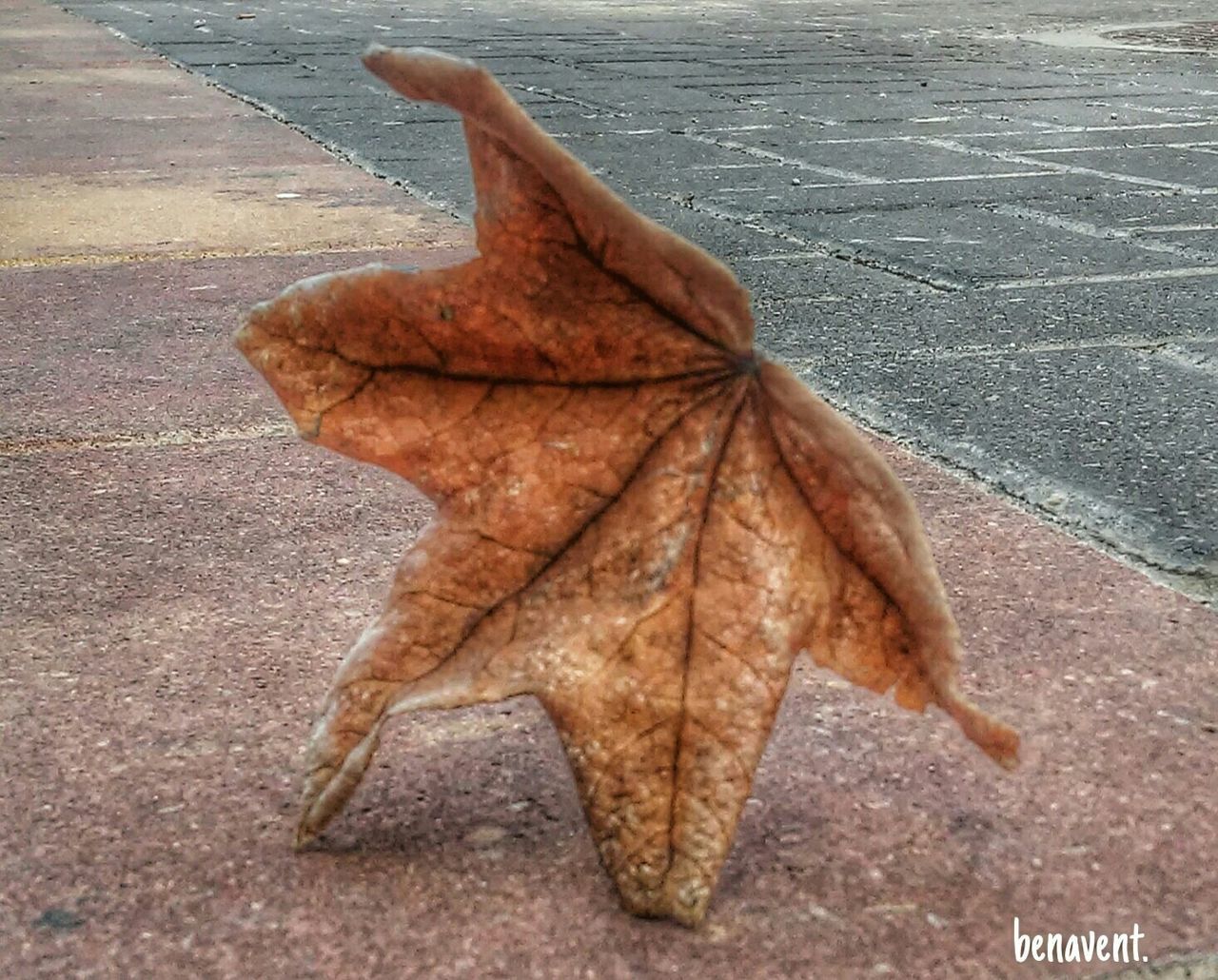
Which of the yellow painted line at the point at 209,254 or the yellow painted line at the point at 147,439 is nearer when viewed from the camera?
the yellow painted line at the point at 147,439

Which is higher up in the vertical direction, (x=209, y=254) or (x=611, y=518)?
(x=611, y=518)

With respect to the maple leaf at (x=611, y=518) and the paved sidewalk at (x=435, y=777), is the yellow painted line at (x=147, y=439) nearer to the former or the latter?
the paved sidewalk at (x=435, y=777)

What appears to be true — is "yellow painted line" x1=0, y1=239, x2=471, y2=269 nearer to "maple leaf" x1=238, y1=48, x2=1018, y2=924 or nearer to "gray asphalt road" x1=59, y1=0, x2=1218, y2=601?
"gray asphalt road" x1=59, y1=0, x2=1218, y2=601

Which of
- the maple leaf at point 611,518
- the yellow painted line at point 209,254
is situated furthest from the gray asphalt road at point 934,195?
the maple leaf at point 611,518

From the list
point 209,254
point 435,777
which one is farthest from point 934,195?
point 435,777

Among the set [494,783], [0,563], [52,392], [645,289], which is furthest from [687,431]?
[52,392]

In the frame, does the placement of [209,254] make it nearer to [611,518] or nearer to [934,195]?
[934,195]
